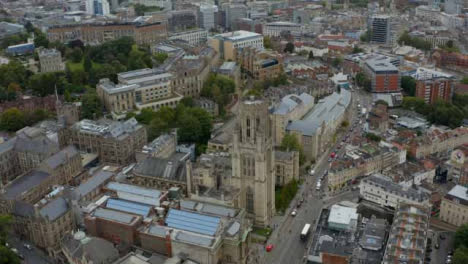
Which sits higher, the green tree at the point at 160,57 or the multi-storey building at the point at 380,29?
the multi-storey building at the point at 380,29

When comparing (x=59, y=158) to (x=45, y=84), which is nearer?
(x=59, y=158)

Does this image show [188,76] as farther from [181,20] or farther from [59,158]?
[181,20]

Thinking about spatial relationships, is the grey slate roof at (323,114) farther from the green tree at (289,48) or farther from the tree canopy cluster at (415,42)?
the tree canopy cluster at (415,42)

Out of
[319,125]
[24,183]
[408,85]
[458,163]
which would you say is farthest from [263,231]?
[408,85]

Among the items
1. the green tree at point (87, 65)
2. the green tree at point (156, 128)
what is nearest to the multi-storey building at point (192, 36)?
the green tree at point (87, 65)

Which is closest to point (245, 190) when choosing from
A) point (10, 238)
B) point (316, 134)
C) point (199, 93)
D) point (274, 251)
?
point (274, 251)

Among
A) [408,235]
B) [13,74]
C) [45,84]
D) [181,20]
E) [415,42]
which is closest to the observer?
[408,235]

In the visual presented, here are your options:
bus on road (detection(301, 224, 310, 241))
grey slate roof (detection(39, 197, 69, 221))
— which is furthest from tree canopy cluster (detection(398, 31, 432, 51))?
grey slate roof (detection(39, 197, 69, 221))
